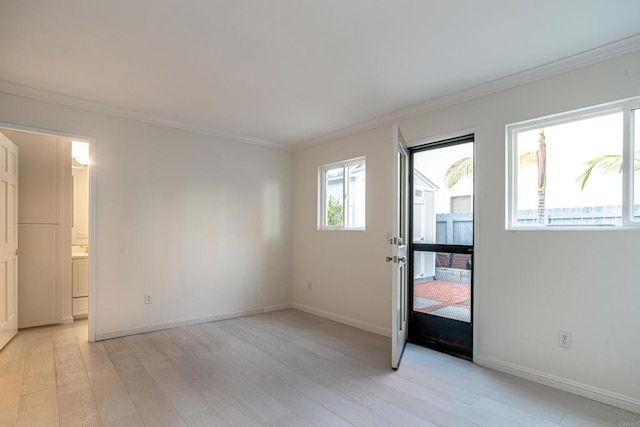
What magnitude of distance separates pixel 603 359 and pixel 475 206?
1442mm

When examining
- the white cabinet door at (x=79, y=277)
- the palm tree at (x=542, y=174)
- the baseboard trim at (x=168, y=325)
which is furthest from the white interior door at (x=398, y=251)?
the white cabinet door at (x=79, y=277)

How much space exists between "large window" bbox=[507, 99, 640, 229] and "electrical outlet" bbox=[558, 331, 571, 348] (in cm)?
83

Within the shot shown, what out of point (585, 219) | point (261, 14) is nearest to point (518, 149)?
point (585, 219)

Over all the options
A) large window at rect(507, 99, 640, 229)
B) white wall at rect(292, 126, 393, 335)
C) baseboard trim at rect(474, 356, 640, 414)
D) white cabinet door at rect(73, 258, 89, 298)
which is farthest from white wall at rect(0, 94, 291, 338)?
large window at rect(507, 99, 640, 229)

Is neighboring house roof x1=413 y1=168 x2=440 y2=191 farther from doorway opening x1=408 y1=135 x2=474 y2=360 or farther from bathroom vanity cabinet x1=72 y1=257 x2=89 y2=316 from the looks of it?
bathroom vanity cabinet x1=72 y1=257 x2=89 y2=316

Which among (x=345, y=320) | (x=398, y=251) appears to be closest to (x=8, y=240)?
(x=345, y=320)

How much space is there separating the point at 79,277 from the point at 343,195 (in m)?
3.73

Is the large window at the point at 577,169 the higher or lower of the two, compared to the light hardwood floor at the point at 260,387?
higher

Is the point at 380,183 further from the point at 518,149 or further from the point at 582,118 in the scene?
the point at 582,118

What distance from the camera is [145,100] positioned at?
11.4 ft

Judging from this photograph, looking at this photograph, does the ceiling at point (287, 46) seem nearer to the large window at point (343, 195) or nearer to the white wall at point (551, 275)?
the white wall at point (551, 275)

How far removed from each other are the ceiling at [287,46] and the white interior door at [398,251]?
0.63 meters

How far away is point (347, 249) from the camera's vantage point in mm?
4449

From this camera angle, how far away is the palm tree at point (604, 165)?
8.11ft
